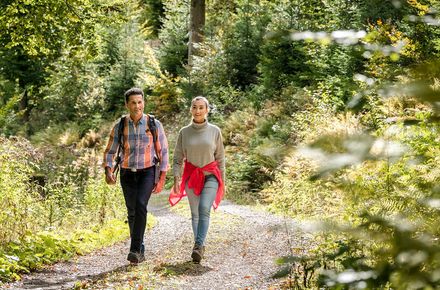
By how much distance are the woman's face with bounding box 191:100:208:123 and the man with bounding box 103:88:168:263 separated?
426 mm

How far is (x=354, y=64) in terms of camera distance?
16781mm

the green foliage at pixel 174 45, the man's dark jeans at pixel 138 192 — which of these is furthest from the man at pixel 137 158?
the green foliage at pixel 174 45

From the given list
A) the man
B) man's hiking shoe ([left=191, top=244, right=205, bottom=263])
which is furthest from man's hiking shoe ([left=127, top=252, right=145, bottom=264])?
man's hiking shoe ([left=191, top=244, right=205, bottom=263])

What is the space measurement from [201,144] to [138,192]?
852 millimetres

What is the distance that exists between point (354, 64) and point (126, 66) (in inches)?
560

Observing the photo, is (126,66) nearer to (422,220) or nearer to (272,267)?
(272,267)

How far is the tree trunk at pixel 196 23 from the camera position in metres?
24.6

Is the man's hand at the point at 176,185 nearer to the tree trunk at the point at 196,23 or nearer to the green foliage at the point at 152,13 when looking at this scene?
the tree trunk at the point at 196,23

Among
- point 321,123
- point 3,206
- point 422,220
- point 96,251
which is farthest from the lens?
point 321,123

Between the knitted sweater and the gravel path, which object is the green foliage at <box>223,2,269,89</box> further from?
the knitted sweater

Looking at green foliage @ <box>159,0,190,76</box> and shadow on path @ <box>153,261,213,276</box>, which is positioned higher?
green foliage @ <box>159,0,190,76</box>

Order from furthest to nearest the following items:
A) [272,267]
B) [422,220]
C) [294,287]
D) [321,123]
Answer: [321,123] < [272,267] < [294,287] < [422,220]

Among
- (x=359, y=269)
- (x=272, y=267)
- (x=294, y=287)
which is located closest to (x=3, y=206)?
(x=272, y=267)

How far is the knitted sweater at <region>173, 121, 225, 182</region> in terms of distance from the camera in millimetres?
7496
